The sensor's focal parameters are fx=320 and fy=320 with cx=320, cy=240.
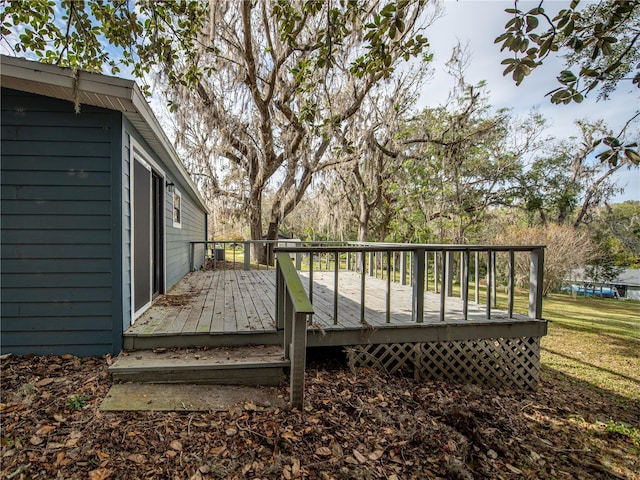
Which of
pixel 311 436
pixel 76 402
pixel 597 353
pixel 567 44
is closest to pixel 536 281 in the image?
pixel 567 44

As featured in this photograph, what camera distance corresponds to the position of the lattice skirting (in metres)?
3.36

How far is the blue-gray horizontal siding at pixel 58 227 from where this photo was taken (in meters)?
2.87

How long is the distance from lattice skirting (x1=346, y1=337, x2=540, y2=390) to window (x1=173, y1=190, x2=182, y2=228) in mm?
4532

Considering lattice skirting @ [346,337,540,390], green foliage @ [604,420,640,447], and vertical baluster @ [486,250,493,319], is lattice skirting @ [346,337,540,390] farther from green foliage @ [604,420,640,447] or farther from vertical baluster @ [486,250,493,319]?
green foliage @ [604,420,640,447]

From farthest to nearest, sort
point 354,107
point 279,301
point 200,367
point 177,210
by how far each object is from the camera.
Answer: point 354,107 → point 177,210 → point 279,301 → point 200,367

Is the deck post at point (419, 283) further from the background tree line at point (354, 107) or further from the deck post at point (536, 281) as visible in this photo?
the background tree line at point (354, 107)

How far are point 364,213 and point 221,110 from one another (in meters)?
6.64

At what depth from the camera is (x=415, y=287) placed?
134 inches

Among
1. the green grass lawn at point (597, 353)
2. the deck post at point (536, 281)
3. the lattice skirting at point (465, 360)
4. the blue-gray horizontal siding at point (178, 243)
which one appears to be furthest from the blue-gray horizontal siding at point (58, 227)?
the green grass lawn at point (597, 353)

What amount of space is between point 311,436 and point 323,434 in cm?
9

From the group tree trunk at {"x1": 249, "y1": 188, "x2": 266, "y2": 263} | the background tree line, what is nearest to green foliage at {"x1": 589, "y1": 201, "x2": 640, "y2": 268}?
the background tree line

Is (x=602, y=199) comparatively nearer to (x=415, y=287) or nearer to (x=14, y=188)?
(x=415, y=287)

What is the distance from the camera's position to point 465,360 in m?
3.53

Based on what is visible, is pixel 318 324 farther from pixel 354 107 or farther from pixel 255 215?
pixel 255 215
